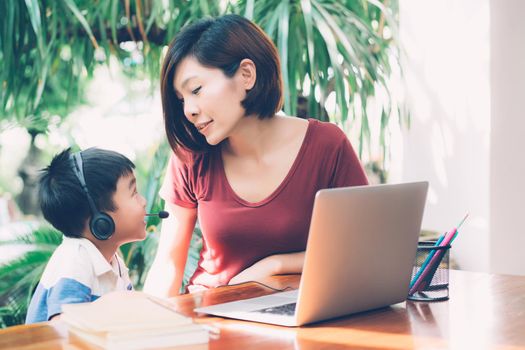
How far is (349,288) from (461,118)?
7.45ft

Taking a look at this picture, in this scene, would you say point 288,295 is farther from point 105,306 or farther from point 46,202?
point 46,202

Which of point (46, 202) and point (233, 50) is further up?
point (233, 50)

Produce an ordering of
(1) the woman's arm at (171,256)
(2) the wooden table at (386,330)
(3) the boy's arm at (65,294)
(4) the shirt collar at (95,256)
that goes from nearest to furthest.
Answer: (2) the wooden table at (386,330)
(3) the boy's arm at (65,294)
(4) the shirt collar at (95,256)
(1) the woman's arm at (171,256)

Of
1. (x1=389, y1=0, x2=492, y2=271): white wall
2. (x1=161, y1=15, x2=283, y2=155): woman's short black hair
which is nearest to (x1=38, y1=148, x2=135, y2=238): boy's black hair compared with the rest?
(x1=161, y1=15, x2=283, y2=155): woman's short black hair

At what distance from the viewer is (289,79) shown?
3080 mm

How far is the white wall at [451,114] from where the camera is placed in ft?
10.5

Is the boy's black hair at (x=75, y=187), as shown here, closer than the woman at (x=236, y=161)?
Yes

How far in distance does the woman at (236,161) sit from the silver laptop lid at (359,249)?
1.38 ft

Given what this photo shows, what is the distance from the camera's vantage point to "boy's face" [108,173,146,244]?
166 cm

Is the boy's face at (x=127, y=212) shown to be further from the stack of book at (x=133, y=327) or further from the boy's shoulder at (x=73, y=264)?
the stack of book at (x=133, y=327)

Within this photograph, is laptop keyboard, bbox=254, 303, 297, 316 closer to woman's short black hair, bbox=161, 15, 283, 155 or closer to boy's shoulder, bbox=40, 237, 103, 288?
boy's shoulder, bbox=40, 237, 103, 288

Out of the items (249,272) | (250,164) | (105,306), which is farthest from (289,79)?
(105,306)

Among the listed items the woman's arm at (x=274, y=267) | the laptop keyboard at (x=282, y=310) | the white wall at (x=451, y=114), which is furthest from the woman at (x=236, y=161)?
the white wall at (x=451, y=114)

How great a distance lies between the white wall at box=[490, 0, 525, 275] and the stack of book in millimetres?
2483
